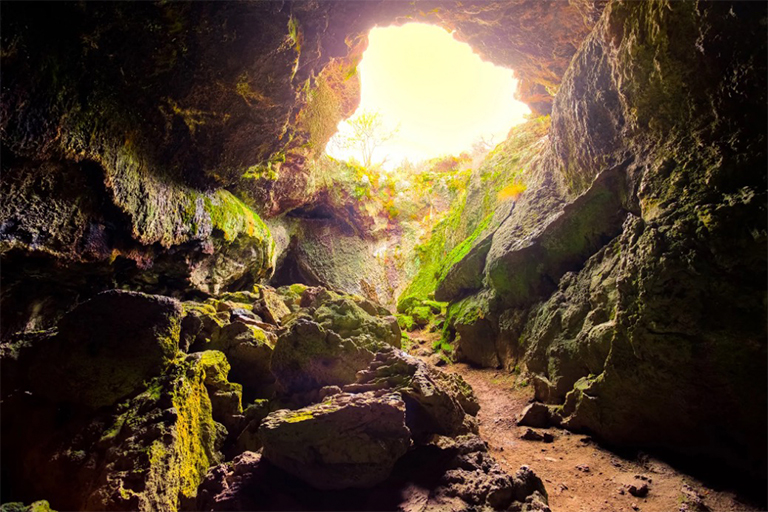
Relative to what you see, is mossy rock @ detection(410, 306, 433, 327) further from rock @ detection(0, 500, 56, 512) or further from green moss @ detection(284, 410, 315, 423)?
rock @ detection(0, 500, 56, 512)

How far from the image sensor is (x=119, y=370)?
3602 mm

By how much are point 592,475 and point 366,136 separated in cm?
2525

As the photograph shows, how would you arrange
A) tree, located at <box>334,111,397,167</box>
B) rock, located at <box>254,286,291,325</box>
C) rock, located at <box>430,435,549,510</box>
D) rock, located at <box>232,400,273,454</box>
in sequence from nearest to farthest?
rock, located at <box>430,435,549,510</box> → rock, located at <box>232,400,273,454</box> → rock, located at <box>254,286,291,325</box> → tree, located at <box>334,111,397,167</box>

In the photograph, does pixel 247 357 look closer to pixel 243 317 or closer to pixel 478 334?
pixel 243 317

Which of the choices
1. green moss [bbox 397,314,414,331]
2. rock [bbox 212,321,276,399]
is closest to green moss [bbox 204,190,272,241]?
rock [bbox 212,321,276,399]

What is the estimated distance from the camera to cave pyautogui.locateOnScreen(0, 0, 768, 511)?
3096mm

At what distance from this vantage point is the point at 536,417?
4949 mm

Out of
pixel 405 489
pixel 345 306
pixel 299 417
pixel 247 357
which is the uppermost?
pixel 345 306

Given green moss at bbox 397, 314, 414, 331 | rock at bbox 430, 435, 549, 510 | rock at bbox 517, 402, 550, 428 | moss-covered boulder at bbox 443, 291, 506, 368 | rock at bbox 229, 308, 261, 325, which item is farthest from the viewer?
green moss at bbox 397, 314, 414, 331

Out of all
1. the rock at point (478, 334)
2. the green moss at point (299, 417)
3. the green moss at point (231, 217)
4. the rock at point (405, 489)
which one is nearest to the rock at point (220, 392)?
the rock at point (405, 489)

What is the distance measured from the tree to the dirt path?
22.4 meters

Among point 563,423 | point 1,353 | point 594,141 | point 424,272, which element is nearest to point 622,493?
point 563,423

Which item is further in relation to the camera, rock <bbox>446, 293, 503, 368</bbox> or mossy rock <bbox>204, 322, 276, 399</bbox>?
rock <bbox>446, 293, 503, 368</bbox>

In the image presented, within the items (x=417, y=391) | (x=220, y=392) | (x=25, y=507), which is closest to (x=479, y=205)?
(x=417, y=391)
